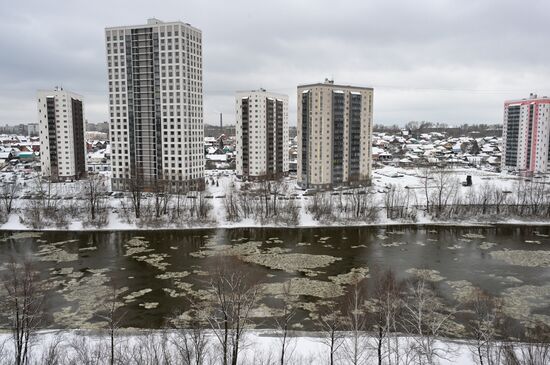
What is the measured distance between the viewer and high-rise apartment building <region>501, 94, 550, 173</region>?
197 feet

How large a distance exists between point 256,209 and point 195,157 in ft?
41.0

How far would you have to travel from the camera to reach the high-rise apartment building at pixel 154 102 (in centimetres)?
4384

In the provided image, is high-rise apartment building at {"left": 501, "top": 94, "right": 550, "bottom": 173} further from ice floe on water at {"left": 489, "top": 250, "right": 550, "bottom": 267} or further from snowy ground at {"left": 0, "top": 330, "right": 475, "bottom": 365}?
snowy ground at {"left": 0, "top": 330, "right": 475, "bottom": 365}

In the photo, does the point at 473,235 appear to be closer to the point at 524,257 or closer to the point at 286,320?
the point at 524,257

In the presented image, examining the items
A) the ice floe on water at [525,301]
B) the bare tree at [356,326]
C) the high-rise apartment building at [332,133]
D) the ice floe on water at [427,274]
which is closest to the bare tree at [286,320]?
the bare tree at [356,326]

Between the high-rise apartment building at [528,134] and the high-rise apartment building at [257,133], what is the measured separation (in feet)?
116

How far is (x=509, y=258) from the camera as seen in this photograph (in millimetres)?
26016

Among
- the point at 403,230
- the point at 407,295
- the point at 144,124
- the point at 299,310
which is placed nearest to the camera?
the point at 299,310

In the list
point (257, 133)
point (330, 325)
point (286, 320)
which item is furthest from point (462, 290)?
point (257, 133)

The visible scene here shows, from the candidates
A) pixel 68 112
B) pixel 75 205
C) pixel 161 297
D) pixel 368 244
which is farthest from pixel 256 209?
Answer: pixel 68 112

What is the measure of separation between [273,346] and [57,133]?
1863 inches

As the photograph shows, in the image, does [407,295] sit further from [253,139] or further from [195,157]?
[253,139]

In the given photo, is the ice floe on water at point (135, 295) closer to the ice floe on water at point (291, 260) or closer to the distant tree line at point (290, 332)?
the distant tree line at point (290, 332)

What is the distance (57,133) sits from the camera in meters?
52.4
